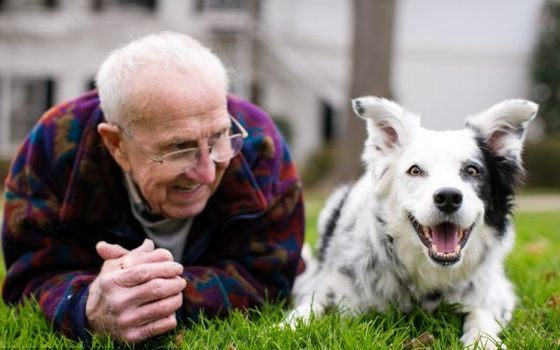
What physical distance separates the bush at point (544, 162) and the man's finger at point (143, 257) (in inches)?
546

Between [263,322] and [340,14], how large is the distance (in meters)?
17.2

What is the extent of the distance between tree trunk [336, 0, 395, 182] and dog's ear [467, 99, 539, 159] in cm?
667

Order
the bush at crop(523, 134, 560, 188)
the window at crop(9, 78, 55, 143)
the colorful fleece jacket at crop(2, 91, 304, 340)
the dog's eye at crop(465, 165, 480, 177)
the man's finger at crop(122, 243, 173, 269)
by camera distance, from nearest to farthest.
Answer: the man's finger at crop(122, 243, 173, 269) < the dog's eye at crop(465, 165, 480, 177) < the colorful fleece jacket at crop(2, 91, 304, 340) < the bush at crop(523, 134, 560, 188) < the window at crop(9, 78, 55, 143)

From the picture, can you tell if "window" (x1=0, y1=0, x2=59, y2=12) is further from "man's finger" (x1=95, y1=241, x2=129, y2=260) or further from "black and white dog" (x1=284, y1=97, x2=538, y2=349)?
"man's finger" (x1=95, y1=241, x2=129, y2=260)

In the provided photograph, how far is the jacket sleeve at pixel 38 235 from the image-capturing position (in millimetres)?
3385

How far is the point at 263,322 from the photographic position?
3160 millimetres

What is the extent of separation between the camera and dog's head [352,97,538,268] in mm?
3021

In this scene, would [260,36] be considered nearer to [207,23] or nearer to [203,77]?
[207,23]

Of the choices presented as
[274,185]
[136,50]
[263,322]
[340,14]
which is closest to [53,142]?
[136,50]

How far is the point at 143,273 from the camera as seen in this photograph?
2830mm

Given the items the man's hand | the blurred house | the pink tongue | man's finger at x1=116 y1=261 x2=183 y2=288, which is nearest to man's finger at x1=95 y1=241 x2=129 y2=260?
the man's hand

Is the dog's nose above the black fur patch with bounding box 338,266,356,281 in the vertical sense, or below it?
above

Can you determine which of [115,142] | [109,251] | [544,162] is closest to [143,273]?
[109,251]

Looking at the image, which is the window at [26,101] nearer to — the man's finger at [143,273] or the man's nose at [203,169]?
the man's nose at [203,169]
